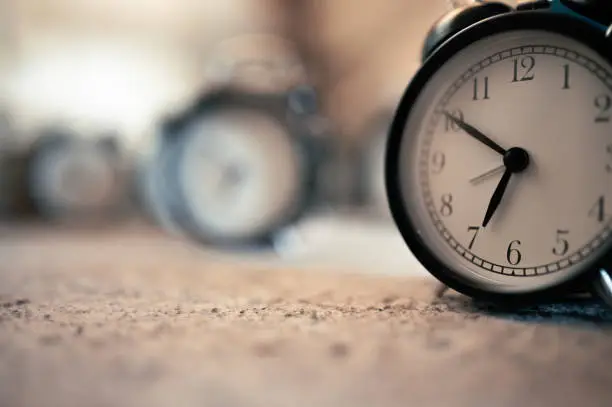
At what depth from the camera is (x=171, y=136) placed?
3.49 ft

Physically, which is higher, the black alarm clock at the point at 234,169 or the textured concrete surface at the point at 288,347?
the black alarm clock at the point at 234,169

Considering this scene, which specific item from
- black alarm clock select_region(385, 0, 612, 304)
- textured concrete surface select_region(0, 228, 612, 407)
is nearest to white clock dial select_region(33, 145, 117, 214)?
textured concrete surface select_region(0, 228, 612, 407)

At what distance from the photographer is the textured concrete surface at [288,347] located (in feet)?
1.23

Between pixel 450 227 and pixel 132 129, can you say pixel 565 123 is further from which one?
pixel 132 129

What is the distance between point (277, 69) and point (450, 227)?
0.80 metres

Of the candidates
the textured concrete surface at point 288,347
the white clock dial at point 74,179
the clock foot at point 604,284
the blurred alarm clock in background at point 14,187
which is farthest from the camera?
the blurred alarm clock in background at point 14,187

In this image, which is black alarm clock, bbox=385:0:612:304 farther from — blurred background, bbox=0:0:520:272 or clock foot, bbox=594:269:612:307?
blurred background, bbox=0:0:520:272

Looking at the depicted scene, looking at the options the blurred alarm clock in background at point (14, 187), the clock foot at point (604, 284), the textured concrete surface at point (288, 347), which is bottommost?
the textured concrete surface at point (288, 347)

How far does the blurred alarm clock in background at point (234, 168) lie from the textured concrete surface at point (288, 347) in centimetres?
30

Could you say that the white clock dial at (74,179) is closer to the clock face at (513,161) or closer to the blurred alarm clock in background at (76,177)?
the blurred alarm clock in background at (76,177)

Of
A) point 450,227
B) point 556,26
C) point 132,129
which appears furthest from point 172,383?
point 132,129

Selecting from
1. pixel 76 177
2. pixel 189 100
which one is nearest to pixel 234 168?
pixel 189 100

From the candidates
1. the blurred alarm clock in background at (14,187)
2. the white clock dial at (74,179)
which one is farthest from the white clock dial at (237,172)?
the blurred alarm clock in background at (14,187)

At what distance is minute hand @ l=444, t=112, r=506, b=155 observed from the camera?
57 centimetres
